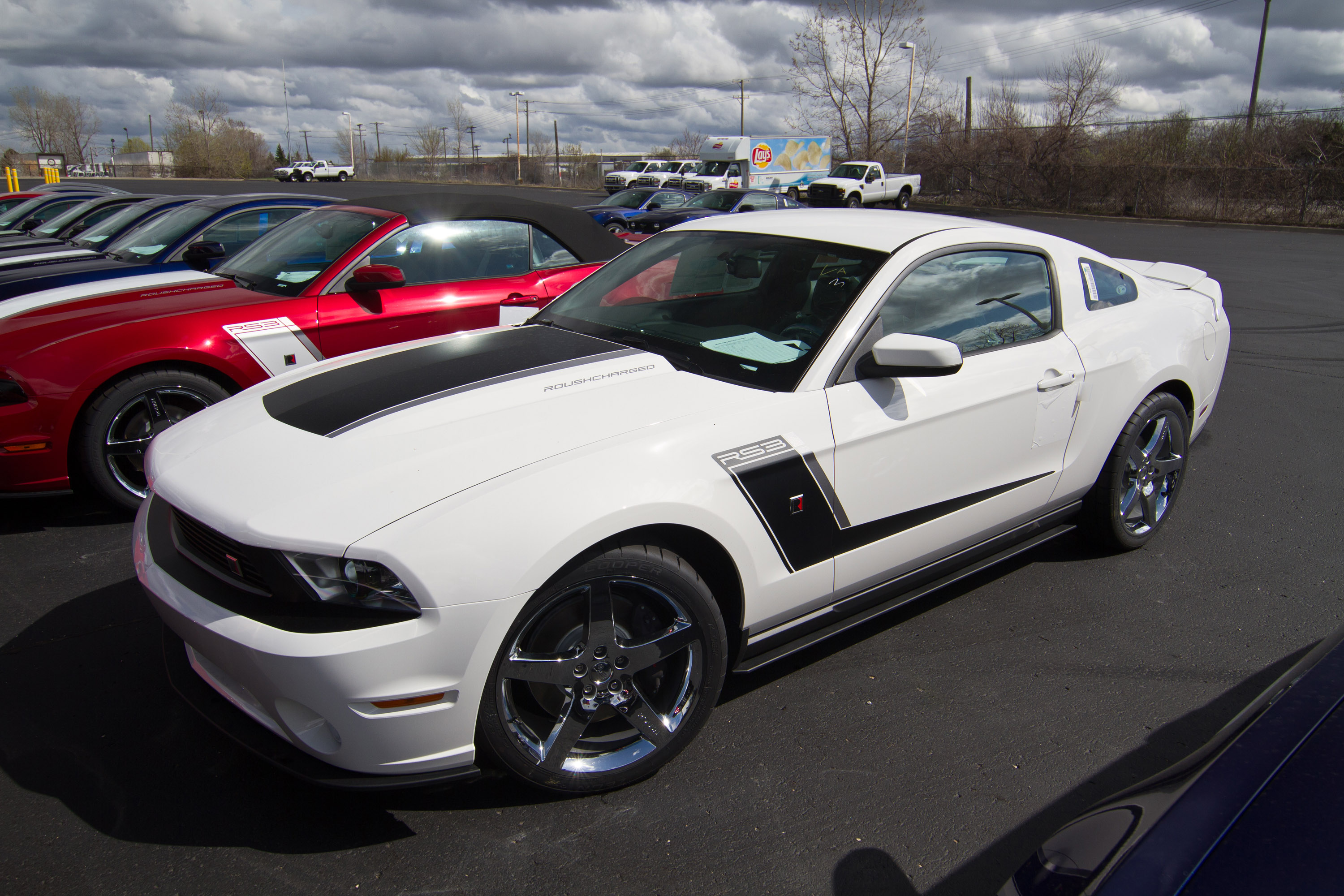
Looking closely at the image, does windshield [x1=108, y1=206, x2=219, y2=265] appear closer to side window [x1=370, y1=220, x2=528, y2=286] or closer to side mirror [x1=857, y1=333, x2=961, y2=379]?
side window [x1=370, y1=220, x2=528, y2=286]

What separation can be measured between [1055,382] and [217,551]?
2.84m

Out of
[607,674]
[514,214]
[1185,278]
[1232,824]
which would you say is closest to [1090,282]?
[1185,278]

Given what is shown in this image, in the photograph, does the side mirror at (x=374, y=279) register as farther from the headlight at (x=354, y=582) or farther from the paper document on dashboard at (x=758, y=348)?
the headlight at (x=354, y=582)

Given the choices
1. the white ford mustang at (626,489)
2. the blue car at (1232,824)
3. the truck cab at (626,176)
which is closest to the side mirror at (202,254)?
the white ford mustang at (626,489)

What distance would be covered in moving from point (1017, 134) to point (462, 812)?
42.6 m

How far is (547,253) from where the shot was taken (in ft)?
17.5

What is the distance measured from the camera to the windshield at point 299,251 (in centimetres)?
480

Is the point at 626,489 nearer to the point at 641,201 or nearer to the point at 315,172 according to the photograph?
the point at 641,201

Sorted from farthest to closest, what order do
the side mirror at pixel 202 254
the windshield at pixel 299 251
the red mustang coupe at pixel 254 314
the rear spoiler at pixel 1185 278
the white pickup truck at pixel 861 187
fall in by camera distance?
the white pickup truck at pixel 861 187
the side mirror at pixel 202 254
the windshield at pixel 299 251
the rear spoiler at pixel 1185 278
the red mustang coupe at pixel 254 314

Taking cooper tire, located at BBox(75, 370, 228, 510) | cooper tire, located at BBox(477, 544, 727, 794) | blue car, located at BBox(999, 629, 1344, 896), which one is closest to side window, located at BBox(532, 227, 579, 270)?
cooper tire, located at BBox(75, 370, 228, 510)

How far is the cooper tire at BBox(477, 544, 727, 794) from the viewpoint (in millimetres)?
2076

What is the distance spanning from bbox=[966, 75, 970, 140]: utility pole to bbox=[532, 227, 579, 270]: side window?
41659 mm

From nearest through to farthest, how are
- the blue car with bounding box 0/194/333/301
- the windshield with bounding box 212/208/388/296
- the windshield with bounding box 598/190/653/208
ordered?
1. the windshield with bounding box 212/208/388/296
2. the blue car with bounding box 0/194/333/301
3. the windshield with bounding box 598/190/653/208

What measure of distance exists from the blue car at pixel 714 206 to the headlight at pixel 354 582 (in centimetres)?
1717
